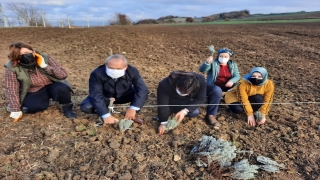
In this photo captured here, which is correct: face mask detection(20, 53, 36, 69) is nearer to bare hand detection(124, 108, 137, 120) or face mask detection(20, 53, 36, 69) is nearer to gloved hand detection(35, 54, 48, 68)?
gloved hand detection(35, 54, 48, 68)

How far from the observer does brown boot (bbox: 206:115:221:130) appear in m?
3.19

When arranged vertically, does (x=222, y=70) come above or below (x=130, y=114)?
above

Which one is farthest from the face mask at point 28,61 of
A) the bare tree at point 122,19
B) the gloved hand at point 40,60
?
the bare tree at point 122,19

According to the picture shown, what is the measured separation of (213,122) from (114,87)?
1.33 metres

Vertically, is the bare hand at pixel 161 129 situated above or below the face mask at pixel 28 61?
below

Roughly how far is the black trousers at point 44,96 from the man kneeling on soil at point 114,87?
373 mm

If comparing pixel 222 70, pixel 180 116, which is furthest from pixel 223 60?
pixel 180 116

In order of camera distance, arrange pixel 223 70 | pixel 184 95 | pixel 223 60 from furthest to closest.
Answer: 1. pixel 223 70
2. pixel 223 60
3. pixel 184 95

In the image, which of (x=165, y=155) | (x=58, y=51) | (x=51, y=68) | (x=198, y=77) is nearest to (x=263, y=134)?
(x=198, y=77)

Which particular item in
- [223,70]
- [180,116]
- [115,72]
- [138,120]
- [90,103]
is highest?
[115,72]

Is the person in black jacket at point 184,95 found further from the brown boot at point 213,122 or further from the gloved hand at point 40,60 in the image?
the gloved hand at point 40,60

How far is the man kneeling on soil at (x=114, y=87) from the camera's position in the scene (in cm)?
302

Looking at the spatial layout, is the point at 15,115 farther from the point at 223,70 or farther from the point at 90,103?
the point at 223,70

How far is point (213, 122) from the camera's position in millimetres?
3232
